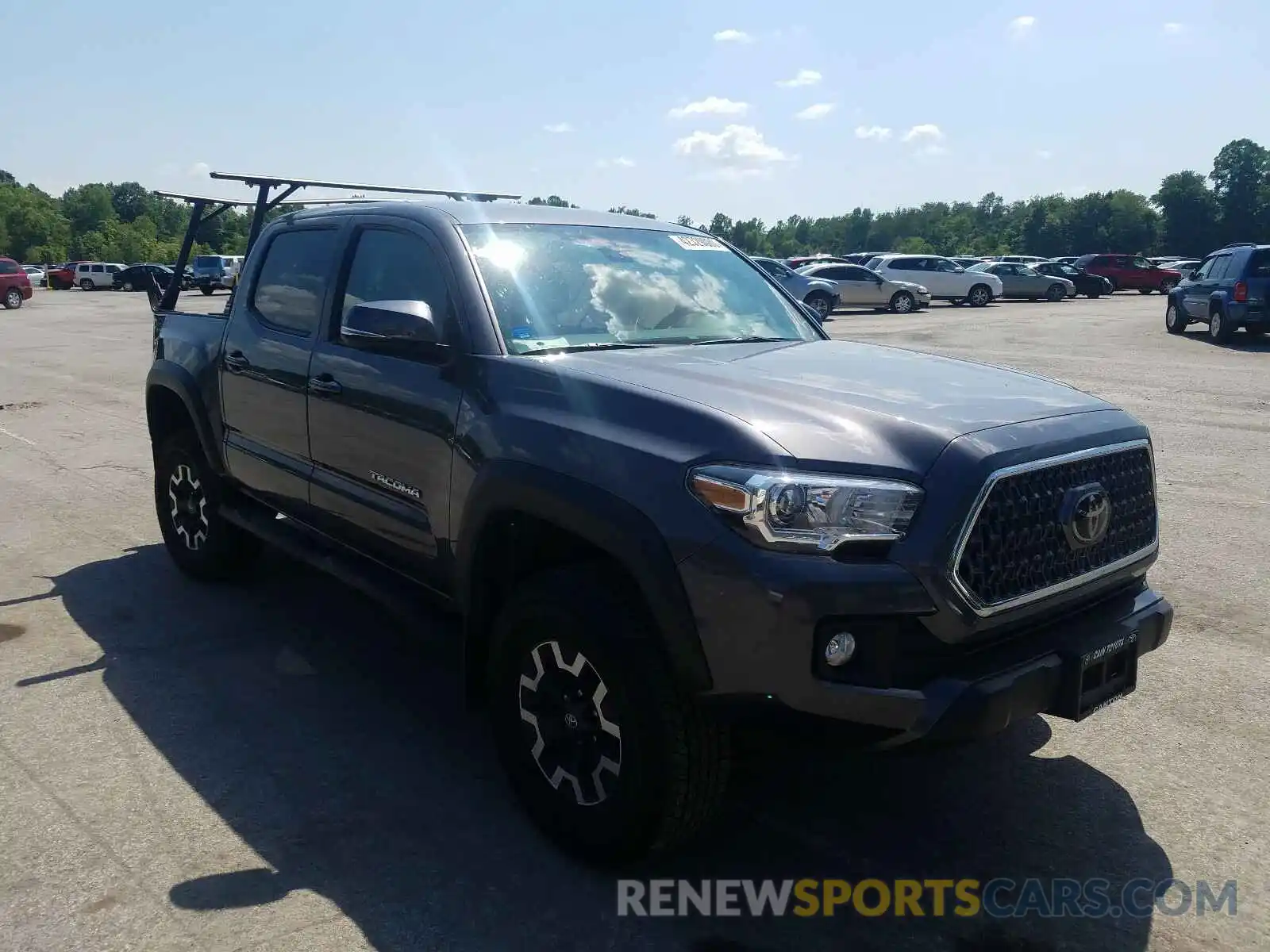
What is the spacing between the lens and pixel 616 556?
2881 mm

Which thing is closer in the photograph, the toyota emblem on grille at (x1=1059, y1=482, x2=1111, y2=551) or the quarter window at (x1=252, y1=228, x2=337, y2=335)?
the toyota emblem on grille at (x1=1059, y1=482, x2=1111, y2=551)

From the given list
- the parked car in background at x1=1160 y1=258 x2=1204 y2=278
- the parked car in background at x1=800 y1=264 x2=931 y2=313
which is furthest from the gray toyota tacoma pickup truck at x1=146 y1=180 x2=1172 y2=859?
the parked car in background at x1=1160 y1=258 x2=1204 y2=278

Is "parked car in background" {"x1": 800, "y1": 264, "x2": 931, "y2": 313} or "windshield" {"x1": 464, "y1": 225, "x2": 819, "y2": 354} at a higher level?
"windshield" {"x1": 464, "y1": 225, "x2": 819, "y2": 354}

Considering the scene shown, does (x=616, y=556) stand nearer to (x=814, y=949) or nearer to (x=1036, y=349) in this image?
(x=814, y=949)

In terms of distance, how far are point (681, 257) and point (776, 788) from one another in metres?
2.16

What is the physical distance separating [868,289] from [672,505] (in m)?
30.1

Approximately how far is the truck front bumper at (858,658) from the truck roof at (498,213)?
76.3 inches

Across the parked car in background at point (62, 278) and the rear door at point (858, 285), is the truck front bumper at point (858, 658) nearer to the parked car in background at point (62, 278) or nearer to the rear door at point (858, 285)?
the rear door at point (858, 285)

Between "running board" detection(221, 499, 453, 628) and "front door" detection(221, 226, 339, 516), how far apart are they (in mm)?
120

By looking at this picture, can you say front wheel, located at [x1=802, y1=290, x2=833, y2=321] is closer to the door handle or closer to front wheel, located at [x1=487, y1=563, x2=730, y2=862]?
the door handle

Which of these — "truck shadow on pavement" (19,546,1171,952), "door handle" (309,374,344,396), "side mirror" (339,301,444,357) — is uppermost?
"side mirror" (339,301,444,357)

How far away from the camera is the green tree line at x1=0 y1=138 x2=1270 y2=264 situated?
99000 millimetres

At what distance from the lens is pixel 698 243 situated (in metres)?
4.73

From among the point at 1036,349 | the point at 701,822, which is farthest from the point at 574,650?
the point at 1036,349
